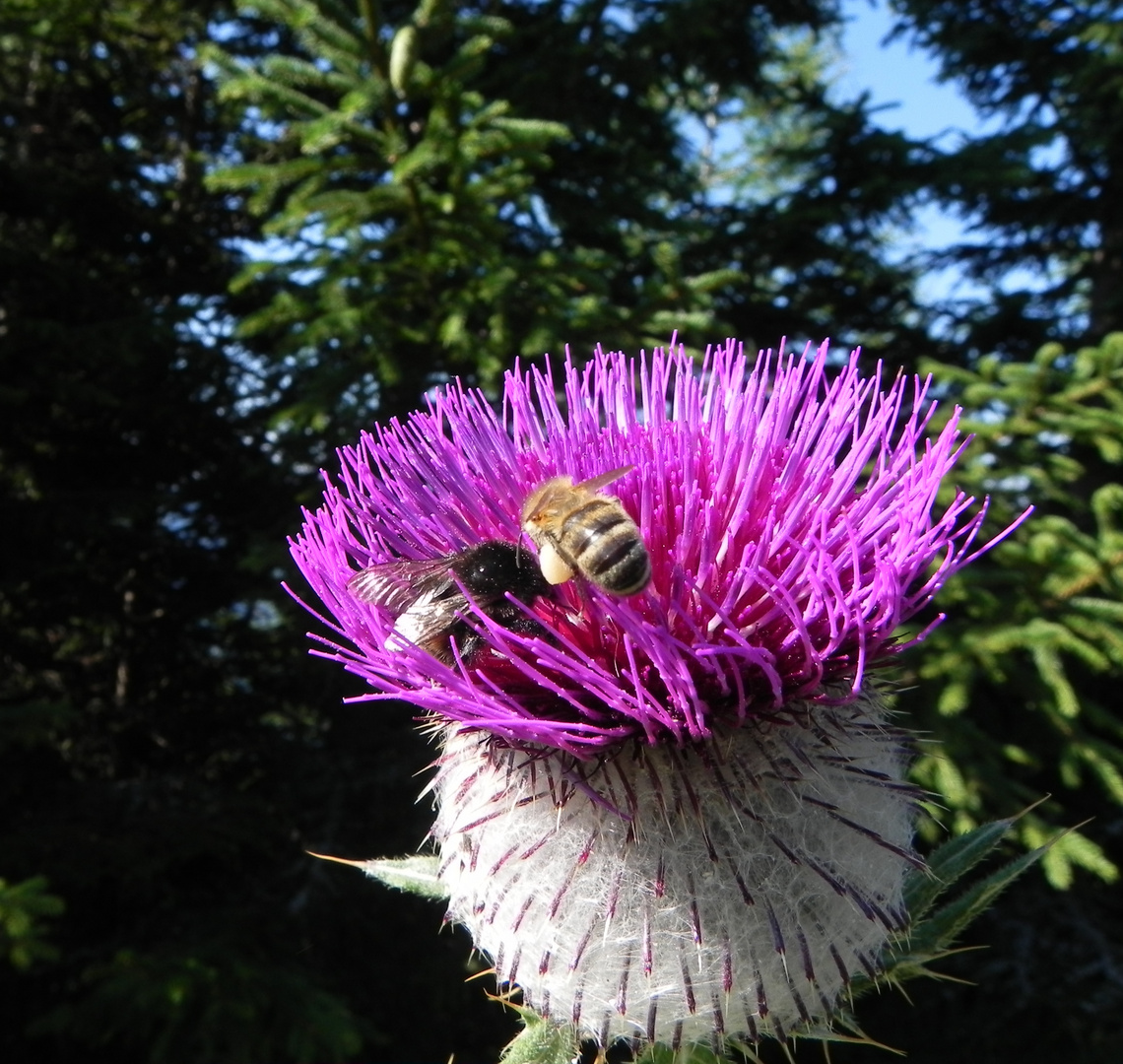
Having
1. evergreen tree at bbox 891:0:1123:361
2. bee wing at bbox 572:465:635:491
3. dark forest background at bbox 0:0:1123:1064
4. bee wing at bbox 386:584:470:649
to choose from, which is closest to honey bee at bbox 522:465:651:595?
bee wing at bbox 572:465:635:491

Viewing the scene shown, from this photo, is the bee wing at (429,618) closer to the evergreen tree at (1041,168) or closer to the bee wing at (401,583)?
the bee wing at (401,583)

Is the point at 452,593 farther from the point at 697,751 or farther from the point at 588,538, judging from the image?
the point at 697,751

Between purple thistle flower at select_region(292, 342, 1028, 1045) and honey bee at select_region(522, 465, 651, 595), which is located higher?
honey bee at select_region(522, 465, 651, 595)

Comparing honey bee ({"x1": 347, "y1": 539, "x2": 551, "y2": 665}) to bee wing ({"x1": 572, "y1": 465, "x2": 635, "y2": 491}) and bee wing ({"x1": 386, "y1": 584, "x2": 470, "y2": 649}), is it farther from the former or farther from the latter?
bee wing ({"x1": 572, "y1": 465, "x2": 635, "y2": 491})

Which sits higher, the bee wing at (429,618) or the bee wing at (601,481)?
the bee wing at (601,481)

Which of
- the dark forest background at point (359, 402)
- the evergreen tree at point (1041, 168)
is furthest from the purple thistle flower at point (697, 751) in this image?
the evergreen tree at point (1041, 168)

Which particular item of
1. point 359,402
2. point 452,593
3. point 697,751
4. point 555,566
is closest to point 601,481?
point 555,566
